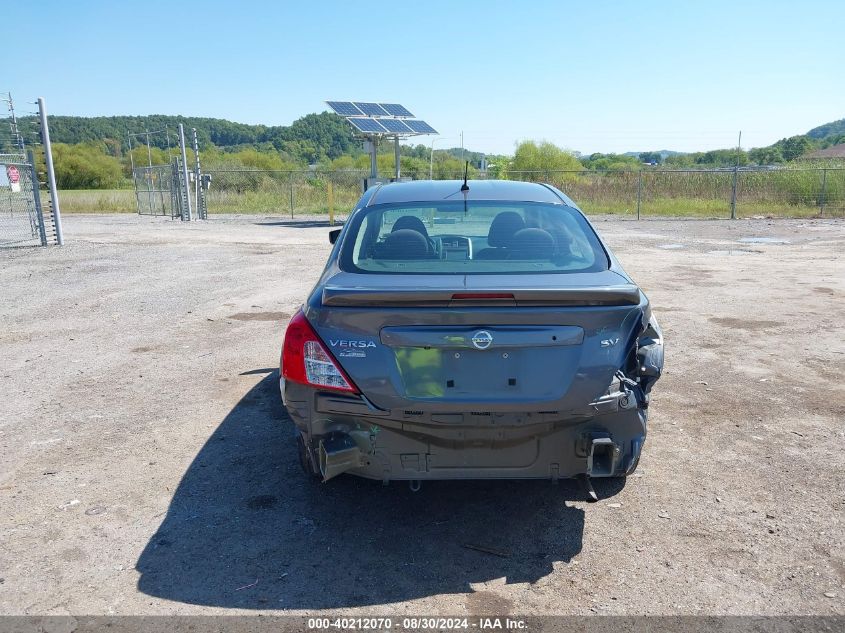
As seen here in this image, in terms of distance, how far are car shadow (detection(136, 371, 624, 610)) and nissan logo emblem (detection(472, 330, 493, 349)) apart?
1.04 meters

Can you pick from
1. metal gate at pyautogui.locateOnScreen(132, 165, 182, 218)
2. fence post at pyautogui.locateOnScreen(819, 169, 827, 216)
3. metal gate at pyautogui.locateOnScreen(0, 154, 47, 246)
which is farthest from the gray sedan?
fence post at pyautogui.locateOnScreen(819, 169, 827, 216)

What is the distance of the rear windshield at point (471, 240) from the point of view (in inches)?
141

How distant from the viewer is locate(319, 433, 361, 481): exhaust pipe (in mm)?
3003

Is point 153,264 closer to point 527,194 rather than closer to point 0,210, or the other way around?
point 0,210

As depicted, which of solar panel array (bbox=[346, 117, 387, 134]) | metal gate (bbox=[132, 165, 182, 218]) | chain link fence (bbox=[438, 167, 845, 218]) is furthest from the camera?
metal gate (bbox=[132, 165, 182, 218])

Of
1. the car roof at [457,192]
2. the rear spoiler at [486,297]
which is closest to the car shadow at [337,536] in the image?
the rear spoiler at [486,297]

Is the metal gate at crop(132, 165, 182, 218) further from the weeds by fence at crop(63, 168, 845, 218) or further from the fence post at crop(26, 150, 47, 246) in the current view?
the fence post at crop(26, 150, 47, 246)

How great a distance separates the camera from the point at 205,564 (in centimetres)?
308

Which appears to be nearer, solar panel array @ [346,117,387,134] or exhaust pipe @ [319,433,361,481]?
exhaust pipe @ [319,433,361,481]

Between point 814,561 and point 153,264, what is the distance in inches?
501

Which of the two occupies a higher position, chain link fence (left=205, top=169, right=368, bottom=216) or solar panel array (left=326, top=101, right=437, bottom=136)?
solar panel array (left=326, top=101, right=437, bottom=136)

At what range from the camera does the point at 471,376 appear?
2932 mm

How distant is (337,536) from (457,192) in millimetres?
2337

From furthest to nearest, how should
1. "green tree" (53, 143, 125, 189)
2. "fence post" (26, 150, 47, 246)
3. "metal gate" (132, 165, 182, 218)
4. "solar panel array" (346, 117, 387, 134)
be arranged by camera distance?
"green tree" (53, 143, 125, 189), "metal gate" (132, 165, 182, 218), "solar panel array" (346, 117, 387, 134), "fence post" (26, 150, 47, 246)
